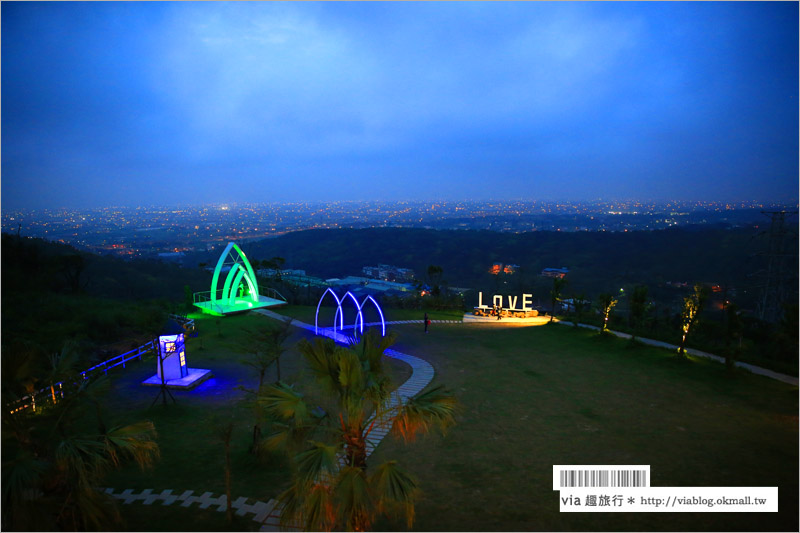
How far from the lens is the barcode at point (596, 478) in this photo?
7.46 m

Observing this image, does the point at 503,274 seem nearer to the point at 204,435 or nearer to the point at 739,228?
the point at 739,228

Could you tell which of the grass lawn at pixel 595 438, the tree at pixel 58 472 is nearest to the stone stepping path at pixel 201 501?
the tree at pixel 58 472

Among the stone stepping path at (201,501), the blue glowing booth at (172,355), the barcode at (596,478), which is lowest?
the stone stepping path at (201,501)

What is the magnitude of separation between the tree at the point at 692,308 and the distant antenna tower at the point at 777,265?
7251mm

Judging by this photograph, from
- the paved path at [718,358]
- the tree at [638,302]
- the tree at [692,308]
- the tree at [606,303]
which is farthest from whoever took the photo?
the tree at [606,303]

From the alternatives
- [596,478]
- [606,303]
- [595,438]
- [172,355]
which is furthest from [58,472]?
[606,303]

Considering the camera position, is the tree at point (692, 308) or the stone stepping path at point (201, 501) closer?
the stone stepping path at point (201, 501)

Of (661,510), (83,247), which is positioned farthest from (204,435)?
(83,247)

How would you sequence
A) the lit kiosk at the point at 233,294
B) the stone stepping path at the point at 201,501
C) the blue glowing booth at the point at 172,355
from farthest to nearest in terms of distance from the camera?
the lit kiosk at the point at 233,294
the blue glowing booth at the point at 172,355
the stone stepping path at the point at 201,501

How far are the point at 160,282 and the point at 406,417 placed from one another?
120ft

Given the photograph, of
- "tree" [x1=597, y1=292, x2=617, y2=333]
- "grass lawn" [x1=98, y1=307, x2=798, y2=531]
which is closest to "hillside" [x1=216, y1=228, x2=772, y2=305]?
"tree" [x1=597, y1=292, x2=617, y2=333]

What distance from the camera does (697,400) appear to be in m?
12.7

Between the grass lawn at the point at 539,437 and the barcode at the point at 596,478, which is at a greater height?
the barcode at the point at 596,478

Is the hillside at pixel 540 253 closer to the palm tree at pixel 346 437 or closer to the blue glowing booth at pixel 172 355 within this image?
the blue glowing booth at pixel 172 355
